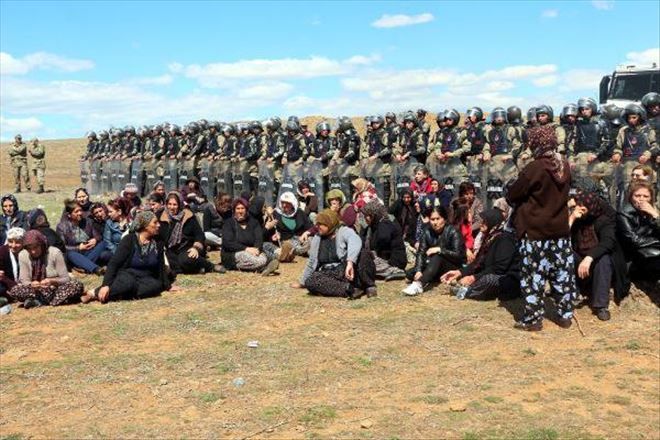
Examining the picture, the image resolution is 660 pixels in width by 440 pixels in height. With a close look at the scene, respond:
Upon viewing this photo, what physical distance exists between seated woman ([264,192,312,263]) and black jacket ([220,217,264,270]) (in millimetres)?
389

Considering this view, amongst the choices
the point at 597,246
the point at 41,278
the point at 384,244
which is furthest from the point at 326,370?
the point at 41,278

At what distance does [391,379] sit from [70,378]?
2.63 m

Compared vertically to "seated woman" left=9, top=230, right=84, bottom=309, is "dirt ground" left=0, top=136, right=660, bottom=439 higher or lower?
lower

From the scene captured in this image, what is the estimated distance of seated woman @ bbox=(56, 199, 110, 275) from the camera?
390 inches

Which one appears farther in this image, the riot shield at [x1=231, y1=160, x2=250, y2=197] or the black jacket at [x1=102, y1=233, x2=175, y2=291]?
the riot shield at [x1=231, y1=160, x2=250, y2=197]

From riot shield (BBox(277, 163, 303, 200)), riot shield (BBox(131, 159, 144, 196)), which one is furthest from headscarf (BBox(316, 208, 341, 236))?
riot shield (BBox(131, 159, 144, 196))

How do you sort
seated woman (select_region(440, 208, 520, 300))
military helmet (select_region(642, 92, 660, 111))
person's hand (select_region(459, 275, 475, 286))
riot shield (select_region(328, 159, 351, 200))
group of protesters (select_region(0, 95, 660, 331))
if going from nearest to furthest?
group of protesters (select_region(0, 95, 660, 331))
seated woman (select_region(440, 208, 520, 300))
person's hand (select_region(459, 275, 475, 286))
military helmet (select_region(642, 92, 660, 111))
riot shield (select_region(328, 159, 351, 200))

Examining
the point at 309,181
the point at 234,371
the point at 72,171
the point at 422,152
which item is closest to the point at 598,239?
the point at 234,371

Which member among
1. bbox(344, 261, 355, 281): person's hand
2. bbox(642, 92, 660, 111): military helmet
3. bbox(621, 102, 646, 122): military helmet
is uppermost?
bbox(642, 92, 660, 111): military helmet

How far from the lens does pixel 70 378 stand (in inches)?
226

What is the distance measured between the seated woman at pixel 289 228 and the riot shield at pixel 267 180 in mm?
4074

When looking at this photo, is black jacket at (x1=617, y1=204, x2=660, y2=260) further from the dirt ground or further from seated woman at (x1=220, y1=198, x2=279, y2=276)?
seated woman at (x1=220, y1=198, x2=279, y2=276)

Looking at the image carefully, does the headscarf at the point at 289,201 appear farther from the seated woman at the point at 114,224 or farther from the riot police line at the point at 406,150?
the seated woman at the point at 114,224

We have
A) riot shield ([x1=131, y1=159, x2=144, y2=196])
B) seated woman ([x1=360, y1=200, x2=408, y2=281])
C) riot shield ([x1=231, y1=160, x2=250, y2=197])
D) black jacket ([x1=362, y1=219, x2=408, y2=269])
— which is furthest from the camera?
riot shield ([x1=131, y1=159, x2=144, y2=196])
